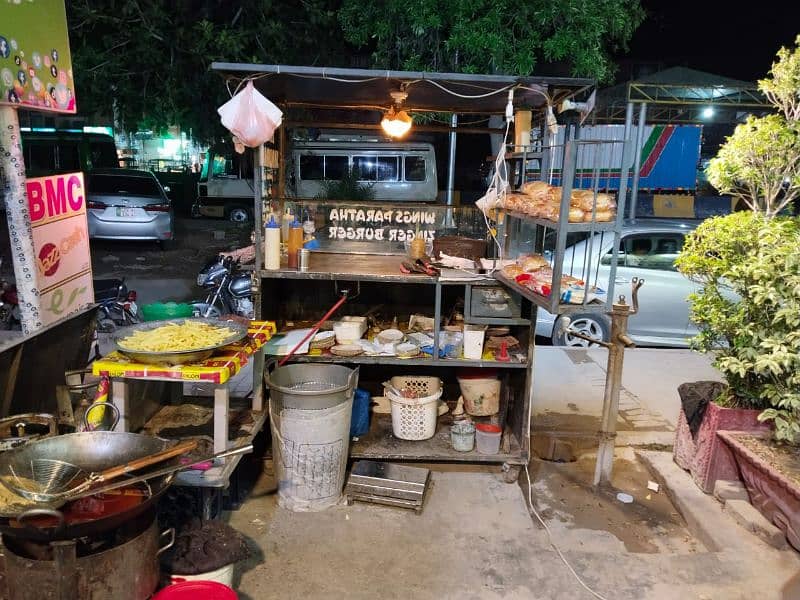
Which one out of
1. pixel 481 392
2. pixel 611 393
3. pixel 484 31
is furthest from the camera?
pixel 484 31

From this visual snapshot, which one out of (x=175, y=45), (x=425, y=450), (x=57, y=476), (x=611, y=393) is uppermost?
(x=175, y=45)

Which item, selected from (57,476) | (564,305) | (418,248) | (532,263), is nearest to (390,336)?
(418,248)

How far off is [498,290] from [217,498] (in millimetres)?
2600

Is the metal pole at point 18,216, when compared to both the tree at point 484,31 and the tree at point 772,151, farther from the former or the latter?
the tree at point 484,31

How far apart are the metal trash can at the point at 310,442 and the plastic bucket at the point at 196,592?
1583 millimetres

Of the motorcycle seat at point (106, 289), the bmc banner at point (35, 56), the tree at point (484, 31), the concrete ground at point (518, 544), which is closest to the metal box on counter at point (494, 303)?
the concrete ground at point (518, 544)

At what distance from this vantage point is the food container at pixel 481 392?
5527 mm

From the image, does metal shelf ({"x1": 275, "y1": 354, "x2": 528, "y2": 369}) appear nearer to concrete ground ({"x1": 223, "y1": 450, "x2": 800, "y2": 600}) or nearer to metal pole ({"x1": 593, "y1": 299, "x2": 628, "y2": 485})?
metal pole ({"x1": 593, "y1": 299, "x2": 628, "y2": 485})

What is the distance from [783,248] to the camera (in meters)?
4.22

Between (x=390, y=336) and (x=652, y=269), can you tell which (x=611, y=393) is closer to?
(x=390, y=336)

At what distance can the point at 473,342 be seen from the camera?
5.11 m

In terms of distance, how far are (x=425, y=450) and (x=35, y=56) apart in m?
4.06

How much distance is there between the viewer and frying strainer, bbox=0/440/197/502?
2670mm

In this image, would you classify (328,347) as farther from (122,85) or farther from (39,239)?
(122,85)
